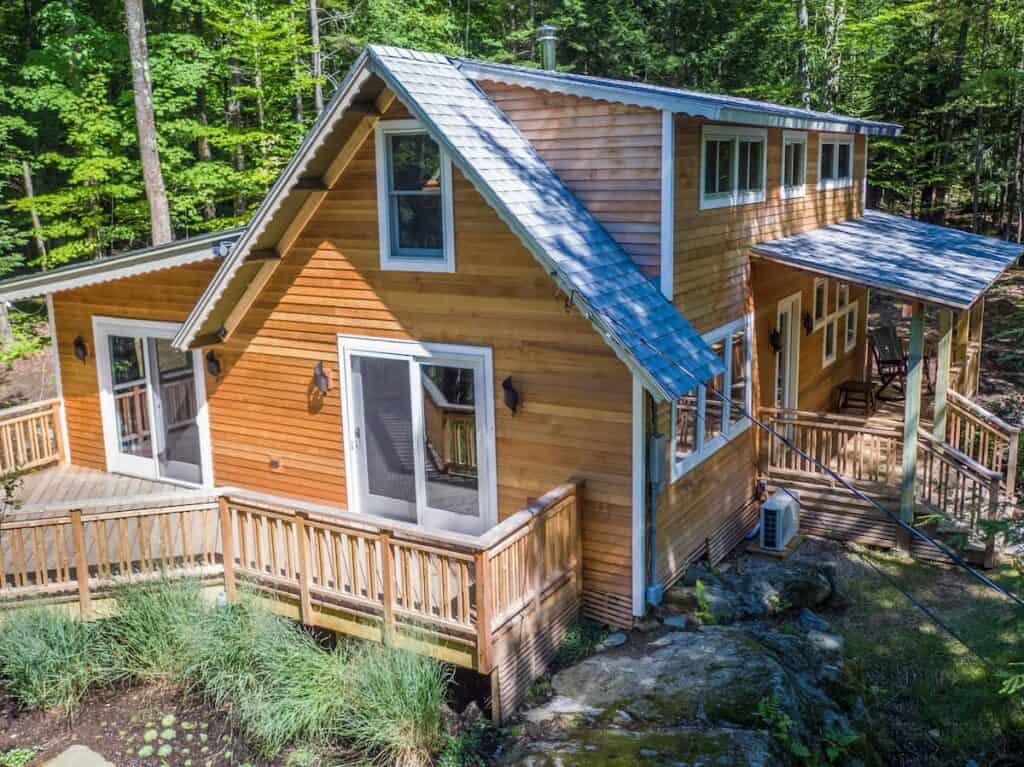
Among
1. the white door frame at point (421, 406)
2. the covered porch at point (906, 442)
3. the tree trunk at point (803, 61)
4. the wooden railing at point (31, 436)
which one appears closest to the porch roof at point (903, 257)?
the covered porch at point (906, 442)

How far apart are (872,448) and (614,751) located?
691 cm

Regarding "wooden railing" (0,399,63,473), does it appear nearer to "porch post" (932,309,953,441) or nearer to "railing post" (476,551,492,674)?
"railing post" (476,551,492,674)

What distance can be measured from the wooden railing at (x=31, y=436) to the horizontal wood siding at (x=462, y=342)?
11.8 ft

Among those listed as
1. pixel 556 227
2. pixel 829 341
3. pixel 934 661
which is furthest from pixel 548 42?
pixel 934 661

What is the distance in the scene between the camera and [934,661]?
8.40 metres

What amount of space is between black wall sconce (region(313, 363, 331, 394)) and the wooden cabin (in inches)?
2.3

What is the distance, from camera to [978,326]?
17.1m

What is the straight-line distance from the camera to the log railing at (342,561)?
714 centimetres

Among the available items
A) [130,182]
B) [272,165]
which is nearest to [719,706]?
[272,165]

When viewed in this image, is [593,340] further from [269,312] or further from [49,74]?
[49,74]

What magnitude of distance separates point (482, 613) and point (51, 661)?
3.80 metres

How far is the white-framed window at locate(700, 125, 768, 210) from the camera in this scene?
30.1 ft

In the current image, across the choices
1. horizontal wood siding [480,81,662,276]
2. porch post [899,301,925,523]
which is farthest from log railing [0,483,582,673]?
porch post [899,301,925,523]

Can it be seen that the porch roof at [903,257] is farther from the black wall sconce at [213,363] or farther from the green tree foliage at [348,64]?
the green tree foliage at [348,64]
